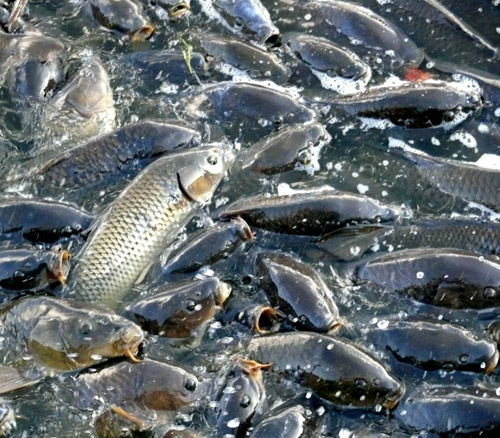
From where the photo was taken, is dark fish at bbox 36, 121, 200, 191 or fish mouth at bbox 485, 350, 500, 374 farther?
dark fish at bbox 36, 121, 200, 191

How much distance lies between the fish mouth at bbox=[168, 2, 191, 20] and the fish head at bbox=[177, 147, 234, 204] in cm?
137

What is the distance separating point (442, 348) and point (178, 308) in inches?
44.0

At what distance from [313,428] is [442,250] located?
3.44 feet

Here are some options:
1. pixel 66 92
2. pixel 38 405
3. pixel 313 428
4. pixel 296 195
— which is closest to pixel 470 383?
pixel 313 428

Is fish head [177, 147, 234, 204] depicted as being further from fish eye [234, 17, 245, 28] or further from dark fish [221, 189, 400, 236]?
fish eye [234, 17, 245, 28]

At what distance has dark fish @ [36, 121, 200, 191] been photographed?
4465mm

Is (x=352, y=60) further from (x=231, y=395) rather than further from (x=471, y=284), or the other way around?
(x=231, y=395)

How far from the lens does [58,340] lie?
361 cm

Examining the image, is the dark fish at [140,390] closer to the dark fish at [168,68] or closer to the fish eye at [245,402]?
the fish eye at [245,402]

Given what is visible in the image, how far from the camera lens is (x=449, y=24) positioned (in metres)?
5.27

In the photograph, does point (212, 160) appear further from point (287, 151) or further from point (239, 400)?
point (239, 400)

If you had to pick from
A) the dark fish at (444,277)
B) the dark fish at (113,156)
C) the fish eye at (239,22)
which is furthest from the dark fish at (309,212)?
the fish eye at (239,22)

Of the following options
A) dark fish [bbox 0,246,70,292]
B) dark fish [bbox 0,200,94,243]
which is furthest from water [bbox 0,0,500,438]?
dark fish [bbox 0,246,70,292]

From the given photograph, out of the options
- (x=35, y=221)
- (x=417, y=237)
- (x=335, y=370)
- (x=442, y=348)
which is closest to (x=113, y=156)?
(x=35, y=221)
